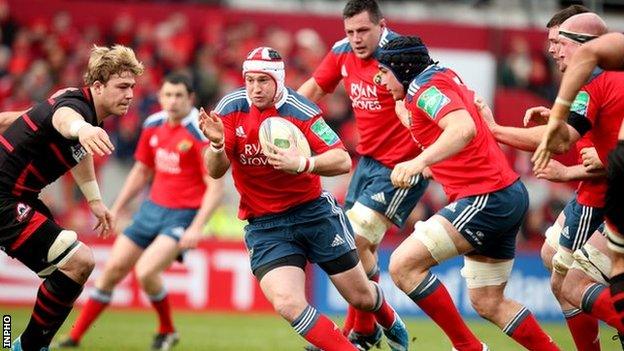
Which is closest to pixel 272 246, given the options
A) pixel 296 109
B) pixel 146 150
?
pixel 296 109

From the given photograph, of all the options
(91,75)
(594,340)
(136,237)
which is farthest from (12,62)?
(594,340)

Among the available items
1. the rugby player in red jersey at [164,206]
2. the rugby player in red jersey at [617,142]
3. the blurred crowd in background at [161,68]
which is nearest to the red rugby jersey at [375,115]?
the rugby player in red jersey at [164,206]

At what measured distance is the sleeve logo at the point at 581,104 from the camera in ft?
28.1

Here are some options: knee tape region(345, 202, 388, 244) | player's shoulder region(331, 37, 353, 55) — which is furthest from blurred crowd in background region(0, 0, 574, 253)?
knee tape region(345, 202, 388, 244)

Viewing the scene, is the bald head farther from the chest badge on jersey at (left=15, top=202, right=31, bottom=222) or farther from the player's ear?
the chest badge on jersey at (left=15, top=202, right=31, bottom=222)

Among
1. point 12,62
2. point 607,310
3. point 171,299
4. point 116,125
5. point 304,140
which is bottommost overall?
point 171,299

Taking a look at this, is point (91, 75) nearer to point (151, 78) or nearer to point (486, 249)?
point (486, 249)

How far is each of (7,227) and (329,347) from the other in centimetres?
282

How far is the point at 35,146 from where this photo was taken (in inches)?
357

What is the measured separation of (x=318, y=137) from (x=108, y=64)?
1.89 m

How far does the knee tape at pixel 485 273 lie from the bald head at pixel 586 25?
2.02 metres

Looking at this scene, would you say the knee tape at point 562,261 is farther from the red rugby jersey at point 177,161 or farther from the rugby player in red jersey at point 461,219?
the red rugby jersey at point 177,161

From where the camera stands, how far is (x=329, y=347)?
840 centimetres

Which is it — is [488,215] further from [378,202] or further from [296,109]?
[378,202]
